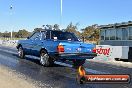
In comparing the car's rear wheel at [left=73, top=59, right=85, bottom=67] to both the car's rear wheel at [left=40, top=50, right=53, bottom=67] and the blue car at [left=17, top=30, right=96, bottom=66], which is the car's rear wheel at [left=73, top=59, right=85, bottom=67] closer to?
the blue car at [left=17, top=30, right=96, bottom=66]

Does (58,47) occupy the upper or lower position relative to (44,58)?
upper

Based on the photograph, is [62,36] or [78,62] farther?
[78,62]

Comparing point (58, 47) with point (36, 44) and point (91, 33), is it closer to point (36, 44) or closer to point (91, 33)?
point (36, 44)

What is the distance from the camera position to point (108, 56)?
22.2 m

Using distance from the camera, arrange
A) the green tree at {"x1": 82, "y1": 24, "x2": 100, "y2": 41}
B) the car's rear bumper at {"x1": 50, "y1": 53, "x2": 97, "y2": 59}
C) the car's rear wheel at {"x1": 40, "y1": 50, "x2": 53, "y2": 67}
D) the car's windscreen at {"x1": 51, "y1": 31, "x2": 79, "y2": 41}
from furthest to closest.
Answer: the green tree at {"x1": 82, "y1": 24, "x2": 100, "y2": 41}, the car's windscreen at {"x1": 51, "y1": 31, "x2": 79, "y2": 41}, the car's rear wheel at {"x1": 40, "y1": 50, "x2": 53, "y2": 67}, the car's rear bumper at {"x1": 50, "y1": 53, "x2": 97, "y2": 59}

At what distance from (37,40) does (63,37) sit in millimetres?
1547

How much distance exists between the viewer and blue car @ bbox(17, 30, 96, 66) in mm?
14127

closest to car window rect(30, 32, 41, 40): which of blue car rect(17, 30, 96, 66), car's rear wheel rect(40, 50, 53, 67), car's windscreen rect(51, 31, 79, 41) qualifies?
blue car rect(17, 30, 96, 66)

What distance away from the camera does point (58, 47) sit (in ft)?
46.2

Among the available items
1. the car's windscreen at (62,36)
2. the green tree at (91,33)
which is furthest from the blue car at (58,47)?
the green tree at (91,33)

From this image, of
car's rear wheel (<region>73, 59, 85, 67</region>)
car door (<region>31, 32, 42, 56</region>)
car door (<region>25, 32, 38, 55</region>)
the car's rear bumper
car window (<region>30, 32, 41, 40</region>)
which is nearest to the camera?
the car's rear bumper

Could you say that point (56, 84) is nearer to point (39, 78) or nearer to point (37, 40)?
point (39, 78)

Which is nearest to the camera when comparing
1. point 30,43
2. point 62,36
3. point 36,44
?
point 62,36

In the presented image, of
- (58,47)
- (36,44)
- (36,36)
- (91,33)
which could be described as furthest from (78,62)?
(91,33)
